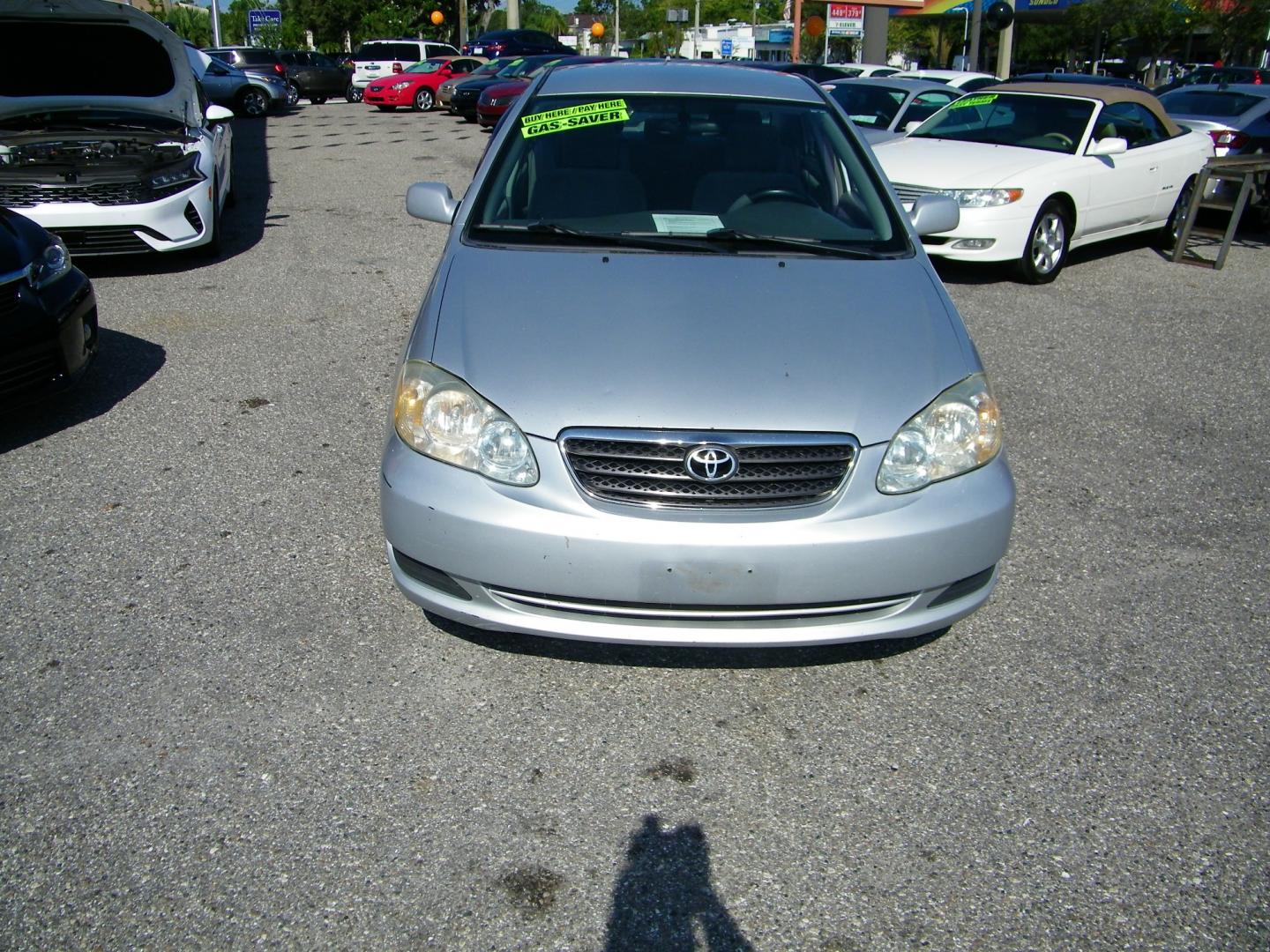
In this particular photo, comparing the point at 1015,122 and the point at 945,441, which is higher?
the point at 1015,122

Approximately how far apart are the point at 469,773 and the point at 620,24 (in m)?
106

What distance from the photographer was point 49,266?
5152mm

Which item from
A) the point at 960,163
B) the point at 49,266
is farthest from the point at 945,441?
the point at 960,163

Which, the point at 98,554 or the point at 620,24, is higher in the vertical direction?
the point at 620,24

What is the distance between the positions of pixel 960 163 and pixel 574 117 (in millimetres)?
5304

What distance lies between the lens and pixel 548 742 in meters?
2.92

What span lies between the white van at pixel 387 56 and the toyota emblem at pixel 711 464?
30813mm

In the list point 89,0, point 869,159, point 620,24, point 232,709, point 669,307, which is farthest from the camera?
point 620,24

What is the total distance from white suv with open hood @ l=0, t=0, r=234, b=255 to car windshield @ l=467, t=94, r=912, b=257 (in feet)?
15.3

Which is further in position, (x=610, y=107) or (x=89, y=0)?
(x=89, y=0)

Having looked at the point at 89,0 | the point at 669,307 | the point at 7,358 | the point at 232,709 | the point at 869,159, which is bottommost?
Result: the point at 232,709

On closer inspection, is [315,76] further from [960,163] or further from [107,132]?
[960,163]

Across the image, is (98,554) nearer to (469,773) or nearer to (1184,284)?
(469,773)

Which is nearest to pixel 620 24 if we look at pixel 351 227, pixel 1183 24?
pixel 1183 24
